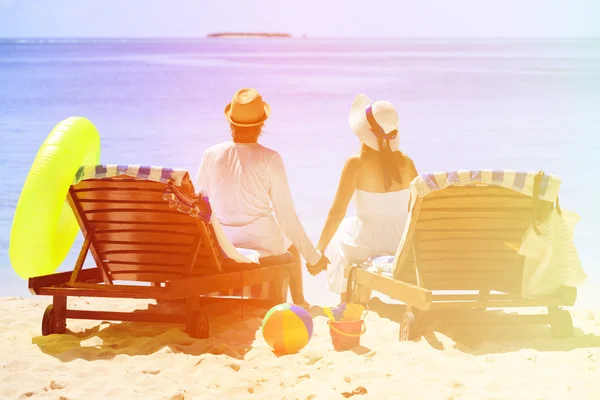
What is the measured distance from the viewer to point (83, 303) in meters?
6.94

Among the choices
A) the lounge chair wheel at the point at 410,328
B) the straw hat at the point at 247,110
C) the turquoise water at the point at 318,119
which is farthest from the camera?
the turquoise water at the point at 318,119

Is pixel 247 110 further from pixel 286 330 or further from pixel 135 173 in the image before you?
pixel 286 330

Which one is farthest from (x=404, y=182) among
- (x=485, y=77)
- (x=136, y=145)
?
(x=485, y=77)

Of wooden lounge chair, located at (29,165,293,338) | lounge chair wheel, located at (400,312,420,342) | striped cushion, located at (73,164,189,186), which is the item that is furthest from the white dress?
striped cushion, located at (73,164,189,186)

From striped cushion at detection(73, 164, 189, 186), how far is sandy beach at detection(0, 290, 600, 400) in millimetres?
942

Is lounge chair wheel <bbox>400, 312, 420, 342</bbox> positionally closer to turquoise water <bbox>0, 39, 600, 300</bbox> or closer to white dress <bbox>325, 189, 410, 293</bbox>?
white dress <bbox>325, 189, 410, 293</bbox>

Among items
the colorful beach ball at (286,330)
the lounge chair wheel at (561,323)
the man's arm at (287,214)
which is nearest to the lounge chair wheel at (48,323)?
the colorful beach ball at (286,330)

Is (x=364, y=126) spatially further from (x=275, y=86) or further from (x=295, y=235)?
(x=275, y=86)

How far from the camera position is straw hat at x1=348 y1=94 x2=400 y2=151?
6.21m

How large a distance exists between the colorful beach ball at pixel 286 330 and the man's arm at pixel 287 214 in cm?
106

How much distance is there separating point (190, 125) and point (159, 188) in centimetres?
1826

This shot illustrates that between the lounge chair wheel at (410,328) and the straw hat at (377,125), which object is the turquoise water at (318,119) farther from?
the lounge chair wheel at (410,328)

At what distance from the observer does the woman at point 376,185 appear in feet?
20.5

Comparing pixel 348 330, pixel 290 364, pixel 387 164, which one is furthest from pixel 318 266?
pixel 290 364
